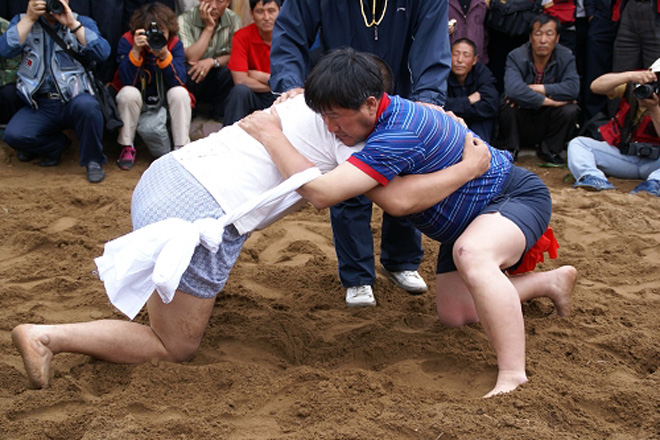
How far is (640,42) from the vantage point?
21.1 feet

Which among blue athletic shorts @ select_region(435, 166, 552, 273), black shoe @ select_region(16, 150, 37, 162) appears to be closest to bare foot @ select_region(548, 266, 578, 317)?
blue athletic shorts @ select_region(435, 166, 552, 273)

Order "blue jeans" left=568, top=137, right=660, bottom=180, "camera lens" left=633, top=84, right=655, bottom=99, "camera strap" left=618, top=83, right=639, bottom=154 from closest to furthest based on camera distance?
"camera lens" left=633, top=84, right=655, bottom=99, "camera strap" left=618, top=83, right=639, bottom=154, "blue jeans" left=568, top=137, right=660, bottom=180

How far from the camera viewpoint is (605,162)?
5.87 meters

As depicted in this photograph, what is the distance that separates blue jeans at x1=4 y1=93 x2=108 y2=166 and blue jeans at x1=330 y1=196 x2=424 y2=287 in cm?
284

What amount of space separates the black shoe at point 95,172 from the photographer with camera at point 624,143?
3.85m

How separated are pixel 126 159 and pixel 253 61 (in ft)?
4.85

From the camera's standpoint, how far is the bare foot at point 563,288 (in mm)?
3188

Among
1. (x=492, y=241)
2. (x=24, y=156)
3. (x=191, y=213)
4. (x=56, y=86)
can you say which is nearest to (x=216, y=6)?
(x=56, y=86)

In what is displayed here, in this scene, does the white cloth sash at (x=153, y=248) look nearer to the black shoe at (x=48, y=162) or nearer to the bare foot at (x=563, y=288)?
the bare foot at (x=563, y=288)

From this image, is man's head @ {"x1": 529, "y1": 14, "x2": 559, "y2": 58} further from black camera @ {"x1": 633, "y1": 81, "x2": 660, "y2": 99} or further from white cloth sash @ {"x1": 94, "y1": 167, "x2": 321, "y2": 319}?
white cloth sash @ {"x1": 94, "y1": 167, "x2": 321, "y2": 319}

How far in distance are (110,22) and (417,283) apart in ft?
13.2

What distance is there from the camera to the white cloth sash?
249 cm

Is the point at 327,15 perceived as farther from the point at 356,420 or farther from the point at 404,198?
the point at 356,420

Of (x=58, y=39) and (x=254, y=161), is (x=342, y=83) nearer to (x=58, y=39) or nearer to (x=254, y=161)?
(x=254, y=161)
